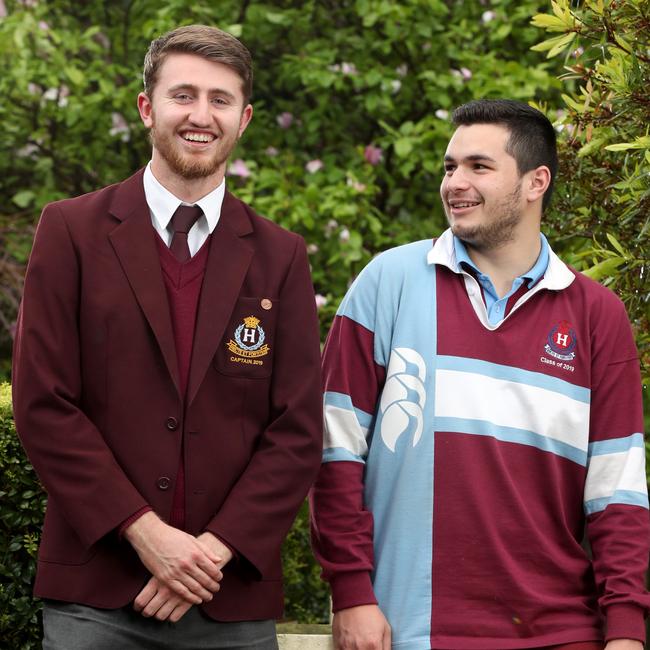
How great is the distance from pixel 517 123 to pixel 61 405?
175 cm

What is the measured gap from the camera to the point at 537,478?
375 cm

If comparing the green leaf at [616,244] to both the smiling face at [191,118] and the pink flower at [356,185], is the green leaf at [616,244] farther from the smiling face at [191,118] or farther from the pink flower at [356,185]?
the pink flower at [356,185]

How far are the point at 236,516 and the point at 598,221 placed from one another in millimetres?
2111

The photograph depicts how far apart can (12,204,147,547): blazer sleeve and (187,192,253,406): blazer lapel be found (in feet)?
0.96

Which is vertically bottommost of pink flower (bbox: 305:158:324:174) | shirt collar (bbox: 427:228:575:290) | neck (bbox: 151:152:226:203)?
shirt collar (bbox: 427:228:575:290)

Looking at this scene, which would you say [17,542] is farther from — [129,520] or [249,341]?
[249,341]

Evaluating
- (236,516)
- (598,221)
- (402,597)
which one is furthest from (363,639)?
(598,221)

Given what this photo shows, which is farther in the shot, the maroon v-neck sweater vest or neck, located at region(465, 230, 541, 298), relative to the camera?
neck, located at region(465, 230, 541, 298)

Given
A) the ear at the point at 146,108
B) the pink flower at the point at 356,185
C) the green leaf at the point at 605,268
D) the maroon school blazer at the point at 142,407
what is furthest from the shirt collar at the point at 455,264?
the pink flower at the point at 356,185

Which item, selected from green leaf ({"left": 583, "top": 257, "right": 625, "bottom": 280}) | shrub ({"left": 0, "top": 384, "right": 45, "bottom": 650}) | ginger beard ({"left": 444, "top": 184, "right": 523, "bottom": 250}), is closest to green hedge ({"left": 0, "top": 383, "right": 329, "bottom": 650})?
shrub ({"left": 0, "top": 384, "right": 45, "bottom": 650})

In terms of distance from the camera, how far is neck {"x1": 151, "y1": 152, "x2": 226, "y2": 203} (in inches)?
138

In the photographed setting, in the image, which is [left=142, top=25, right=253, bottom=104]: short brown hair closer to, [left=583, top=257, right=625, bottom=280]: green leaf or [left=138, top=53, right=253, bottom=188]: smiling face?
[left=138, top=53, right=253, bottom=188]: smiling face

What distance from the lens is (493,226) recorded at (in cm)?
396

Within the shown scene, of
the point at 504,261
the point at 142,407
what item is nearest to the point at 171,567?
the point at 142,407
